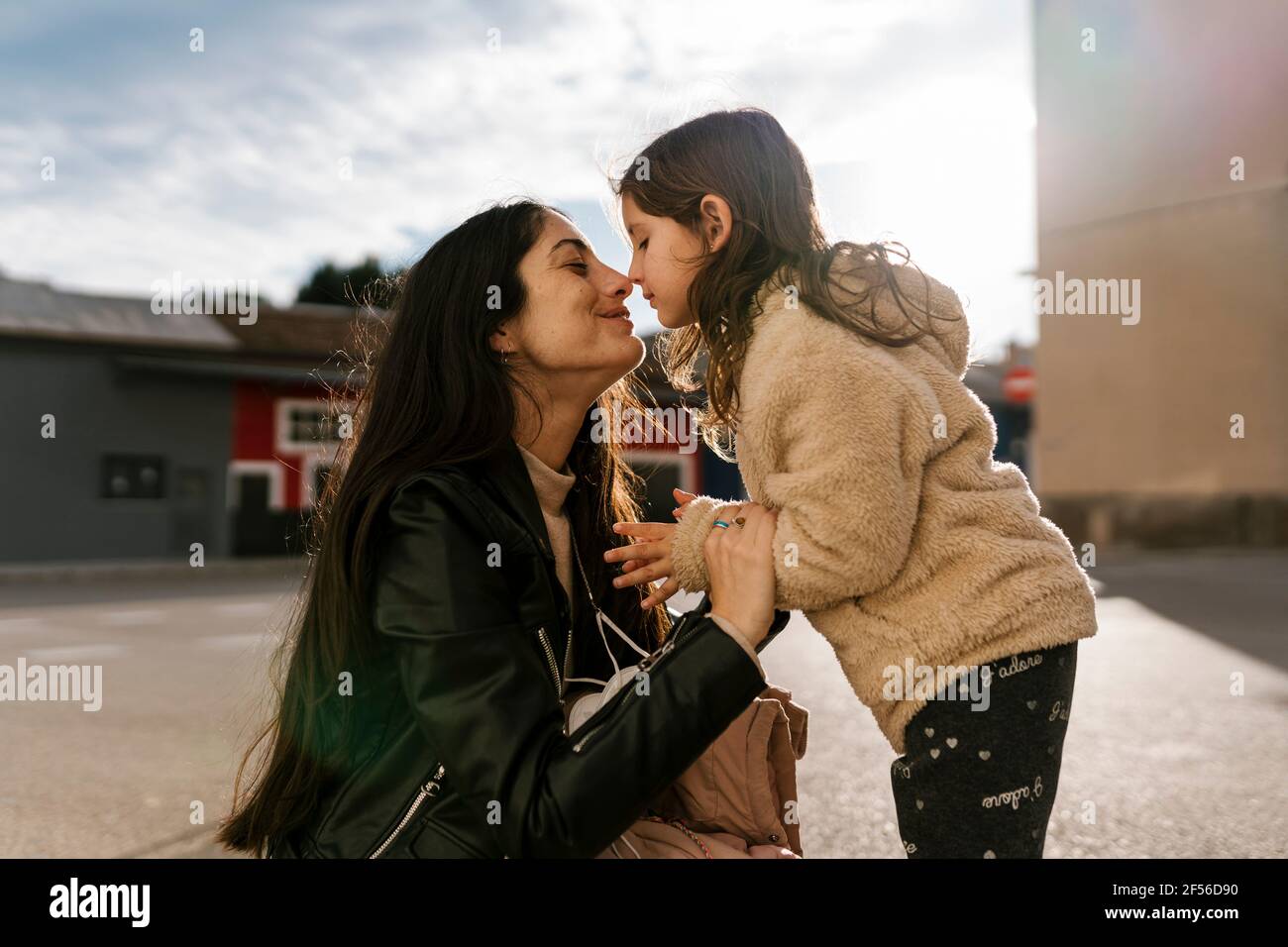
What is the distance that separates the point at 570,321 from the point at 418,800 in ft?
3.36

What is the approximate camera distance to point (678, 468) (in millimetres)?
25375

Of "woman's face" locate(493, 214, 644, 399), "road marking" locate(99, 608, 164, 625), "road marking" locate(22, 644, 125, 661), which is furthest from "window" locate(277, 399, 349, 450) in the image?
"woman's face" locate(493, 214, 644, 399)

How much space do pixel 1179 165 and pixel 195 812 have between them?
2132cm

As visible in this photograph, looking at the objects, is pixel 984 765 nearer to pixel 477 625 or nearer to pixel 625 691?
pixel 625 691

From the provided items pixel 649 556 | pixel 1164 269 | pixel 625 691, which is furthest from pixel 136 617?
pixel 1164 269

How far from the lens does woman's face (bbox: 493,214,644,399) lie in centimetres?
229

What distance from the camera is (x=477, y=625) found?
1699 millimetres

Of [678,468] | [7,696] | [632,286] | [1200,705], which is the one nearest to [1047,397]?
[678,468]

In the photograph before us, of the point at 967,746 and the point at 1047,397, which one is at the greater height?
the point at 1047,397

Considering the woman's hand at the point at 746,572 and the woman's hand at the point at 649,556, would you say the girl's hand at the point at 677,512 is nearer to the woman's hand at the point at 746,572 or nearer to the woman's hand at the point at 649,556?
the woman's hand at the point at 649,556

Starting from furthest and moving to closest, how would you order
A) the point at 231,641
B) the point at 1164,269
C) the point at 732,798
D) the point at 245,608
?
→ the point at 1164,269, the point at 245,608, the point at 231,641, the point at 732,798

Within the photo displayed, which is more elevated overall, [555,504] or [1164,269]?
[1164,269]

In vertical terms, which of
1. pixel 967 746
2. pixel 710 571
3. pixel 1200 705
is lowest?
pixel 1200 705
